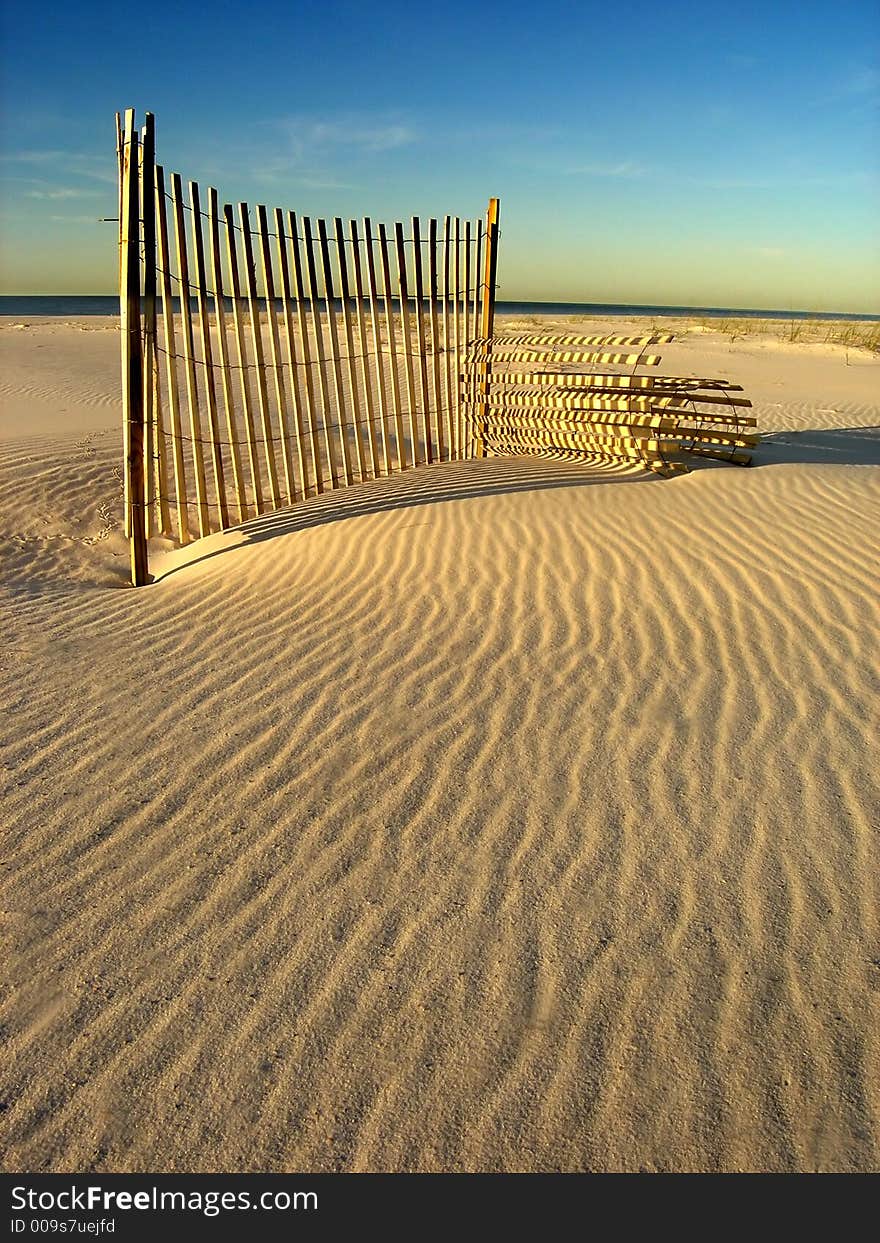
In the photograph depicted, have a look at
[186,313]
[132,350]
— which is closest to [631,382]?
[186,313]

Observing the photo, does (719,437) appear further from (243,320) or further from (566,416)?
(243,320)

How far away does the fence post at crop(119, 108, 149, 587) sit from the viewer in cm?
555

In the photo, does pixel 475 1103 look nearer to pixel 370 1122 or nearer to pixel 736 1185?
pixel 370 1122

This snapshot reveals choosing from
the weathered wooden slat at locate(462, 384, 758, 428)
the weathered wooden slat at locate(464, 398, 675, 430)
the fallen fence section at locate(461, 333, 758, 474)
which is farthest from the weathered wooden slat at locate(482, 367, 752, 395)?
the weathered wooden slat at locate(464, 398, 675, 430)

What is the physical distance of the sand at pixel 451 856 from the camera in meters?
2.19

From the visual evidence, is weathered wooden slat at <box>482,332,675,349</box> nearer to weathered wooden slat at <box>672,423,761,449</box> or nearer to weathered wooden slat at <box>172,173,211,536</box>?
weathered wooden slat at <box>672,423,761,449</box>

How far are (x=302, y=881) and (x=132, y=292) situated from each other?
427cm

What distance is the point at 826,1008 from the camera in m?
2.48

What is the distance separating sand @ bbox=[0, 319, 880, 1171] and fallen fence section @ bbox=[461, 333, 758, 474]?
5.96ft

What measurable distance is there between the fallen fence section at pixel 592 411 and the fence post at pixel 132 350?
367 cm

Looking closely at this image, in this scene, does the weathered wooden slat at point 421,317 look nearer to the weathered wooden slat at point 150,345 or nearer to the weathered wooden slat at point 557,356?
the weathered wooden slat at point 557,356

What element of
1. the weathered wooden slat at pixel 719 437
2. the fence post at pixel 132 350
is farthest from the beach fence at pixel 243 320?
the weathered wooden slat at pixel 719 437

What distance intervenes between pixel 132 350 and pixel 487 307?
14.2 feet

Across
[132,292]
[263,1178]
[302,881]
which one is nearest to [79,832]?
[302,881]
